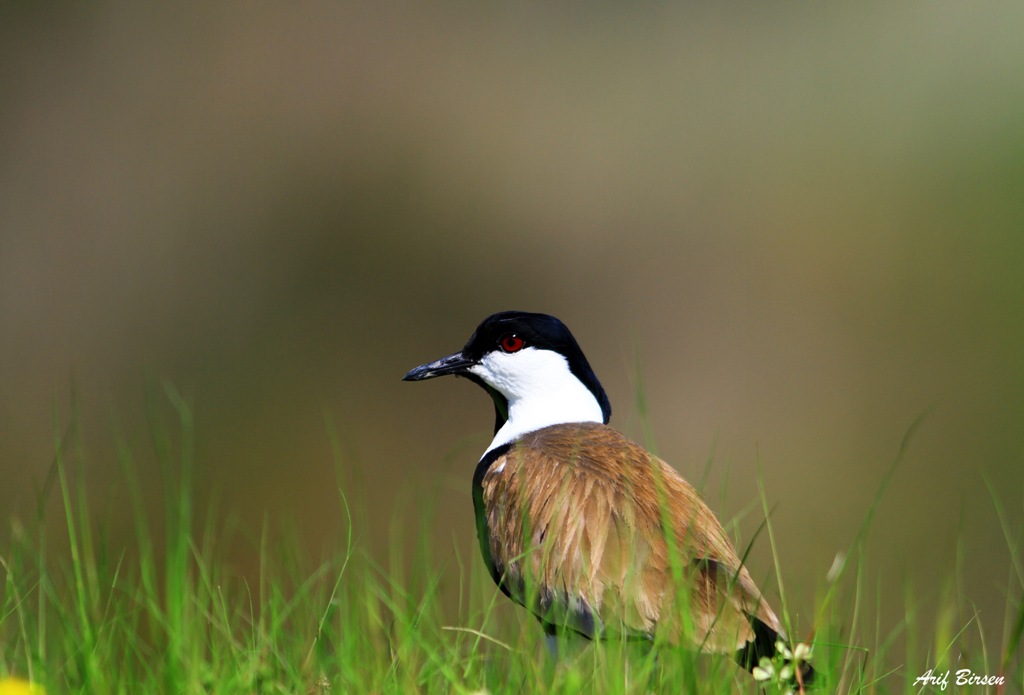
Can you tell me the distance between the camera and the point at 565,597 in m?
3.27

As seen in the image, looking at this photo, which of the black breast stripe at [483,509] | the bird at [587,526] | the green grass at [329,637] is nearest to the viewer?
the green grass at [329,637]

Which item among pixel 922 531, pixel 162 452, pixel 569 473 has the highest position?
pixel 162 452

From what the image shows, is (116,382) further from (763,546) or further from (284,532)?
(284,532)

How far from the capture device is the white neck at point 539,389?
4.32 metres

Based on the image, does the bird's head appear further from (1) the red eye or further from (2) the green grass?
(2) the green grass

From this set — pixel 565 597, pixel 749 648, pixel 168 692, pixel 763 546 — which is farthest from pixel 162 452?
pixel 763 546

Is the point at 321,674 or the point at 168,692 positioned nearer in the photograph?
the point at 168,692

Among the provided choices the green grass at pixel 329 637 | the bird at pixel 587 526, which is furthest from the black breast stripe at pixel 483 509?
the green grass at pixel 329 637

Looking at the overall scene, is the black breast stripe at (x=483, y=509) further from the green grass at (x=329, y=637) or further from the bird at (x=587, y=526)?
the green grass at (x=329, y=637)

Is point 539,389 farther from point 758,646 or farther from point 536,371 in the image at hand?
point 758,646

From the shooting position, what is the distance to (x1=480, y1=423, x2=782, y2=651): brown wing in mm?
3039

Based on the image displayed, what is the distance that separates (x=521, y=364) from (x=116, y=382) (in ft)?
17.9

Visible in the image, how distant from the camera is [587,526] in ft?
11.1

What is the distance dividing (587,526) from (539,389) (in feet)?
3.33
